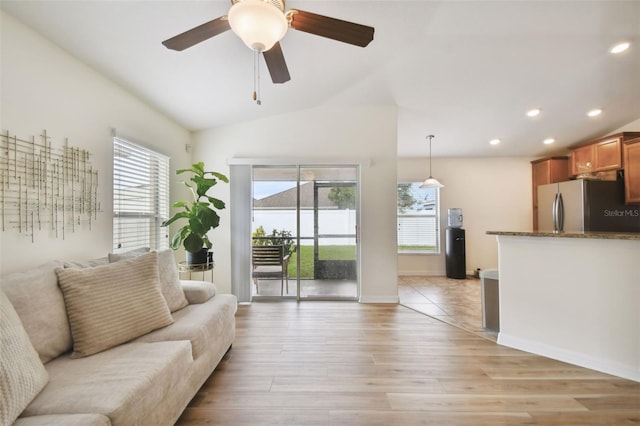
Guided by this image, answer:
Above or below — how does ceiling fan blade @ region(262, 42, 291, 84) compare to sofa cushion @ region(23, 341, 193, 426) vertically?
above

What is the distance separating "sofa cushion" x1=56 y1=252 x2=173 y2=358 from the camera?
1.47 metres

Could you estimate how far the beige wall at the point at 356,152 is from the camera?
3781mm

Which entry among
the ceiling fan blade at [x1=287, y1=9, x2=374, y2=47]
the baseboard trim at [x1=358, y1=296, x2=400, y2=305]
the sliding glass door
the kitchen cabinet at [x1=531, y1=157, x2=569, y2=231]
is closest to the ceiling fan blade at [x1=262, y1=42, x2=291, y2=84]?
the ceiling fan blade at [x1=287, y1=9, x2=374, y2=47]

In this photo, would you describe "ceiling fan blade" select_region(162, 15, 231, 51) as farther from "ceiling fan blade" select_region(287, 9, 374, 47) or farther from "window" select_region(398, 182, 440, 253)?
"window" select_region(398, 182, 440, 253)

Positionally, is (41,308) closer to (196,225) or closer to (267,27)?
(196,225)

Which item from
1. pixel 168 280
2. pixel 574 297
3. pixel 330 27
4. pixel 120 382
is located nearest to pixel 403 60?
pixel 330 27

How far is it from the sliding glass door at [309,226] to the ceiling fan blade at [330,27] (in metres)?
2.36

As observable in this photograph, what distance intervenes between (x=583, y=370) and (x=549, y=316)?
0.42 m

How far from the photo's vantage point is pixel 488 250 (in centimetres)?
555

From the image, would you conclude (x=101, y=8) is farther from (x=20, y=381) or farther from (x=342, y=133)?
(x=342, y=133)

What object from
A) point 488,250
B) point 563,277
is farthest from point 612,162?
point 563,277

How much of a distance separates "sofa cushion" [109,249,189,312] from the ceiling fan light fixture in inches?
70.2

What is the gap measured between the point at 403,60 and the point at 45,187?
10.9ft

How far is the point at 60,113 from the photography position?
196 centimetres
